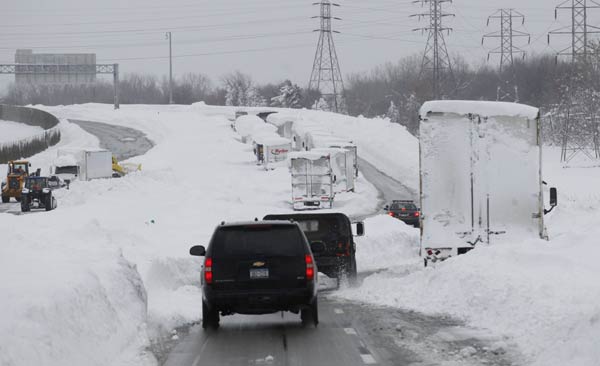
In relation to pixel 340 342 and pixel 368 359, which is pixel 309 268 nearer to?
pixel 340 342

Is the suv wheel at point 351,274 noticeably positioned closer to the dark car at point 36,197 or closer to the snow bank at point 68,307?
the snow bank at point 68,307

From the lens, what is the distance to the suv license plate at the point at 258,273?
1415 cm

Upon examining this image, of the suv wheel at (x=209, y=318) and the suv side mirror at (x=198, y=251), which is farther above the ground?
the suv side mirror at (x=198, y=251)

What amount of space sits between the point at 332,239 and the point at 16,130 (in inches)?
4192

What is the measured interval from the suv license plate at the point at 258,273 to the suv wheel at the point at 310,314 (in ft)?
2.76

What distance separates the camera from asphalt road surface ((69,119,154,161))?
Result: 99.3 meters

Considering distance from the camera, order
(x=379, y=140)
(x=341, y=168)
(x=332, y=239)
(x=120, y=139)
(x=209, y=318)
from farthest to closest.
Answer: (x=120, y=139) → (x=379, y=140) → (x=341, y=168) → (x=332, y=239) → (x=209, y=318)

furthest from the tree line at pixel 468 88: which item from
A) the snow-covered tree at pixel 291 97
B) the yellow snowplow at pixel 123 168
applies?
the yellow snowplow at pixel 123 168

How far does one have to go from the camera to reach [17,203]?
61938 mm

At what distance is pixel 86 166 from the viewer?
69.0 metres

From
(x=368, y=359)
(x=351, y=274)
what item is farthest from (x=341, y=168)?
(x=368, y=359)

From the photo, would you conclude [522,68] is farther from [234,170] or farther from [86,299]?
[86,299]

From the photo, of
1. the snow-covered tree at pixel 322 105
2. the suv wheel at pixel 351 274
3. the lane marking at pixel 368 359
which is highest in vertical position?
the snow-covered tree at pixel 322 105

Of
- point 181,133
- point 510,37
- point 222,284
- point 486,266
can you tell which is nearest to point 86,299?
point 222,284
